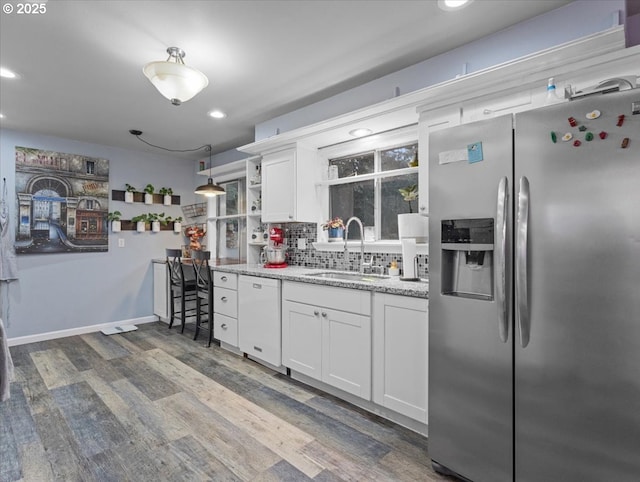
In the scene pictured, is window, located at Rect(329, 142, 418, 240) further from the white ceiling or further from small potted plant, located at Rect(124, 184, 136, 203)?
small potted plant, located at Rect(124, 184, 136, 203)

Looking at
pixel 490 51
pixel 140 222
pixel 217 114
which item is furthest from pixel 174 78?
pixel 140 222

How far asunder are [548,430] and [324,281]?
1556mm

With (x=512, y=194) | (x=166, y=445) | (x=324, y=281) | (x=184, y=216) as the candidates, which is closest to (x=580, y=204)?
(x=512, y=194)

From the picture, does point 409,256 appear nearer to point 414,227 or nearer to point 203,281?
point 414,227

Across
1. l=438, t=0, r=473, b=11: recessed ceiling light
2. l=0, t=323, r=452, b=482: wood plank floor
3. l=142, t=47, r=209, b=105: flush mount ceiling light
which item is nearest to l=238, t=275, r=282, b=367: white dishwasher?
l=0, t=323, r=452, b=482: wood plank floor

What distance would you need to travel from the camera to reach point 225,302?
3635 mm

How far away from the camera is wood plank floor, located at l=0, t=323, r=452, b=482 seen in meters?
1.80

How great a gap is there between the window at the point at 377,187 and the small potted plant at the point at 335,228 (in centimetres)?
12

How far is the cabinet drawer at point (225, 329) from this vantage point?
350 cm

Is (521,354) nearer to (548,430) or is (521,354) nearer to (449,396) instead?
(548,430)

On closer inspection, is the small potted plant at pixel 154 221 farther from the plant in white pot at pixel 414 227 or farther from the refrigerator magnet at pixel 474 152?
the refrigerator magnet at pixel 474 152

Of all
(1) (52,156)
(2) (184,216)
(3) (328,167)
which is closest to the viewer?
(3) (328,167)

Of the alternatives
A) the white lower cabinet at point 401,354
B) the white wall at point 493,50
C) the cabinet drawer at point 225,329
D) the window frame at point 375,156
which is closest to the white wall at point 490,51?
the white wall at point 493,50

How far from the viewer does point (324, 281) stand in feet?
8.40
